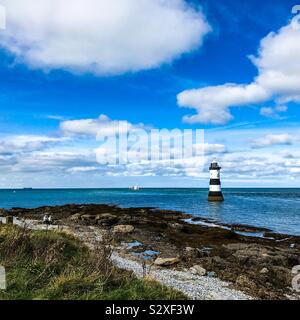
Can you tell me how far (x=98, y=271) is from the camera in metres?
9.18

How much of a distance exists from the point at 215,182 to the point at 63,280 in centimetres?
6523

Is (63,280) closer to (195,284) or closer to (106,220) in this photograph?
(195,284)

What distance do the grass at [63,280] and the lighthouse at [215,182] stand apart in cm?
6102

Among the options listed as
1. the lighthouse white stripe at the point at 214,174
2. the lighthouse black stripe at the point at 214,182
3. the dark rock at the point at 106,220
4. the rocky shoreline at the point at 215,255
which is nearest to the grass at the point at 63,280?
the rocky shoreline at the point at 215,255

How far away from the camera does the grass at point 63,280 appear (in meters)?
7.89

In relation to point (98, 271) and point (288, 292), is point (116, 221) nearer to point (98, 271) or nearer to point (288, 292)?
point (288, 292)

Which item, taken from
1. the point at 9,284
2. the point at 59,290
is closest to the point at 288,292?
the point at 59,290

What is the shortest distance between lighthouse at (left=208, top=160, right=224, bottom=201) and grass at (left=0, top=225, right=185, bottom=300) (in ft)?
200

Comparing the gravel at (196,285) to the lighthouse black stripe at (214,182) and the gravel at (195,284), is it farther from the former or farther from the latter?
the lighthouse black stripe at (214,182)

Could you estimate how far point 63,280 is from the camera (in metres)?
8.19

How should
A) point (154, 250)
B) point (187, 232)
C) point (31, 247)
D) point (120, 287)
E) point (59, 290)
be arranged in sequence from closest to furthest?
point (59, 290) → point (120, 287) → point (31, 247) → point (154, 250) → point (187, 232)

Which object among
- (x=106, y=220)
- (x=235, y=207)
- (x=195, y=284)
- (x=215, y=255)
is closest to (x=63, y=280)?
(x=195, y=284)
